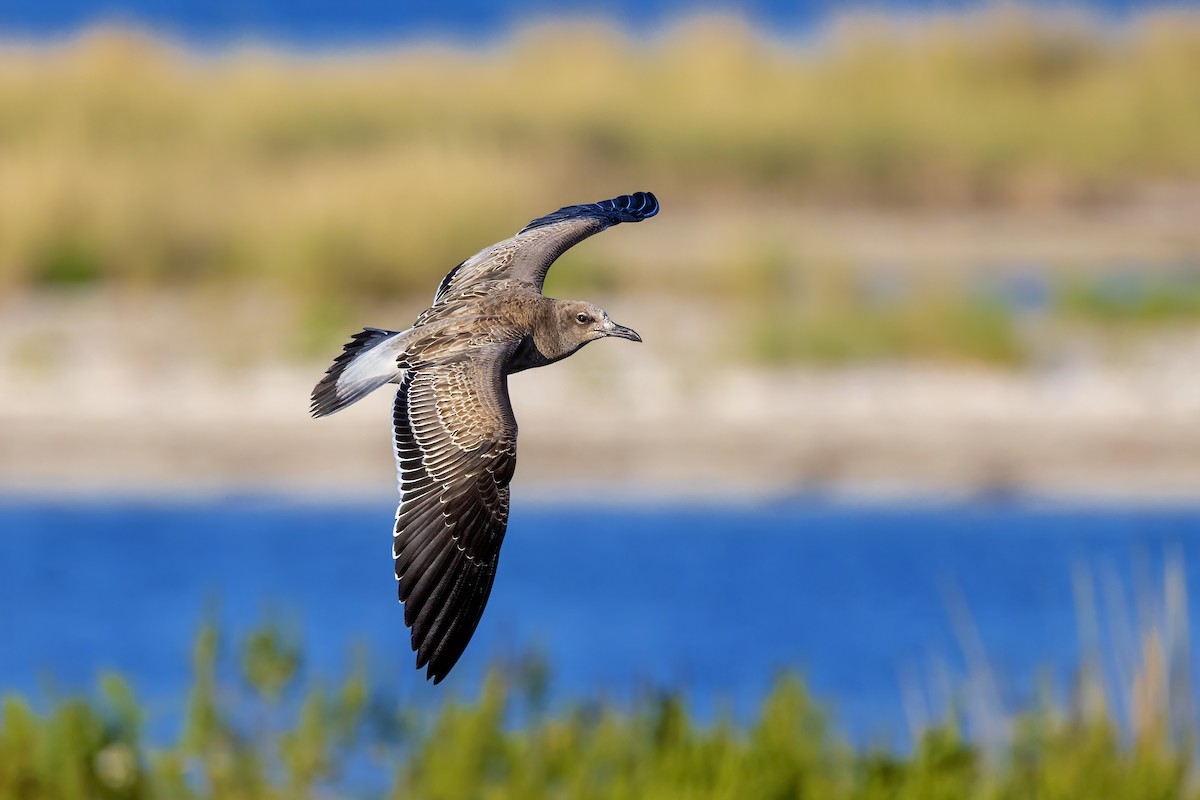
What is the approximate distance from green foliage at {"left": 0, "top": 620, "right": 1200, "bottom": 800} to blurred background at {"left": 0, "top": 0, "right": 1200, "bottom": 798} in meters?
0.02

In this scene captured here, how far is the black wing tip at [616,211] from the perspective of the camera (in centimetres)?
612

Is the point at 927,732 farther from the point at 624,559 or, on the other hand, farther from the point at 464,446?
the point at 624,559

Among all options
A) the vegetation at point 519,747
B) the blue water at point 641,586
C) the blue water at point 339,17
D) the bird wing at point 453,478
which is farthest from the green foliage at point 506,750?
the blue water at point 339,17

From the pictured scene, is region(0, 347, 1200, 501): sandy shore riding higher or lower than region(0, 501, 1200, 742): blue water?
higher

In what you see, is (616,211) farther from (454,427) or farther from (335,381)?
(454,427)

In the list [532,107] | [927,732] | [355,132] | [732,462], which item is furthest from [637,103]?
[927,732]

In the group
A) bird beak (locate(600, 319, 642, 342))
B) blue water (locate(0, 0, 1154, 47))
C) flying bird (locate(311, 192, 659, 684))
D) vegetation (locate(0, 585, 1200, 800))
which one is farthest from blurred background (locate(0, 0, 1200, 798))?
blue water (locate(0, 0, 1154, 47))

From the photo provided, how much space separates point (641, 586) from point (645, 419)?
2.74m

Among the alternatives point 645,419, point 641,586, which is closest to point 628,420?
point 645,419

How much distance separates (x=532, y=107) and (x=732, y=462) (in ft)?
33.6

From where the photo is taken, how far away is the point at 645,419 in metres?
19.4

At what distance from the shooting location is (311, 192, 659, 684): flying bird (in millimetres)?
4734

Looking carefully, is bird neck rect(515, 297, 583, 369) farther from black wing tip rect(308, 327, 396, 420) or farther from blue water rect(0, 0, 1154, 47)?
blue water rect(0, 0, 1154, 47)

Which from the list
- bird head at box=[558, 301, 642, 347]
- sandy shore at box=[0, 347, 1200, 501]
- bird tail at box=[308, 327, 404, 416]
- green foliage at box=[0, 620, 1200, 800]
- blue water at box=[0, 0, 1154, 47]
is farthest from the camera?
blue water at box=[0, 0, 1154, 47]
